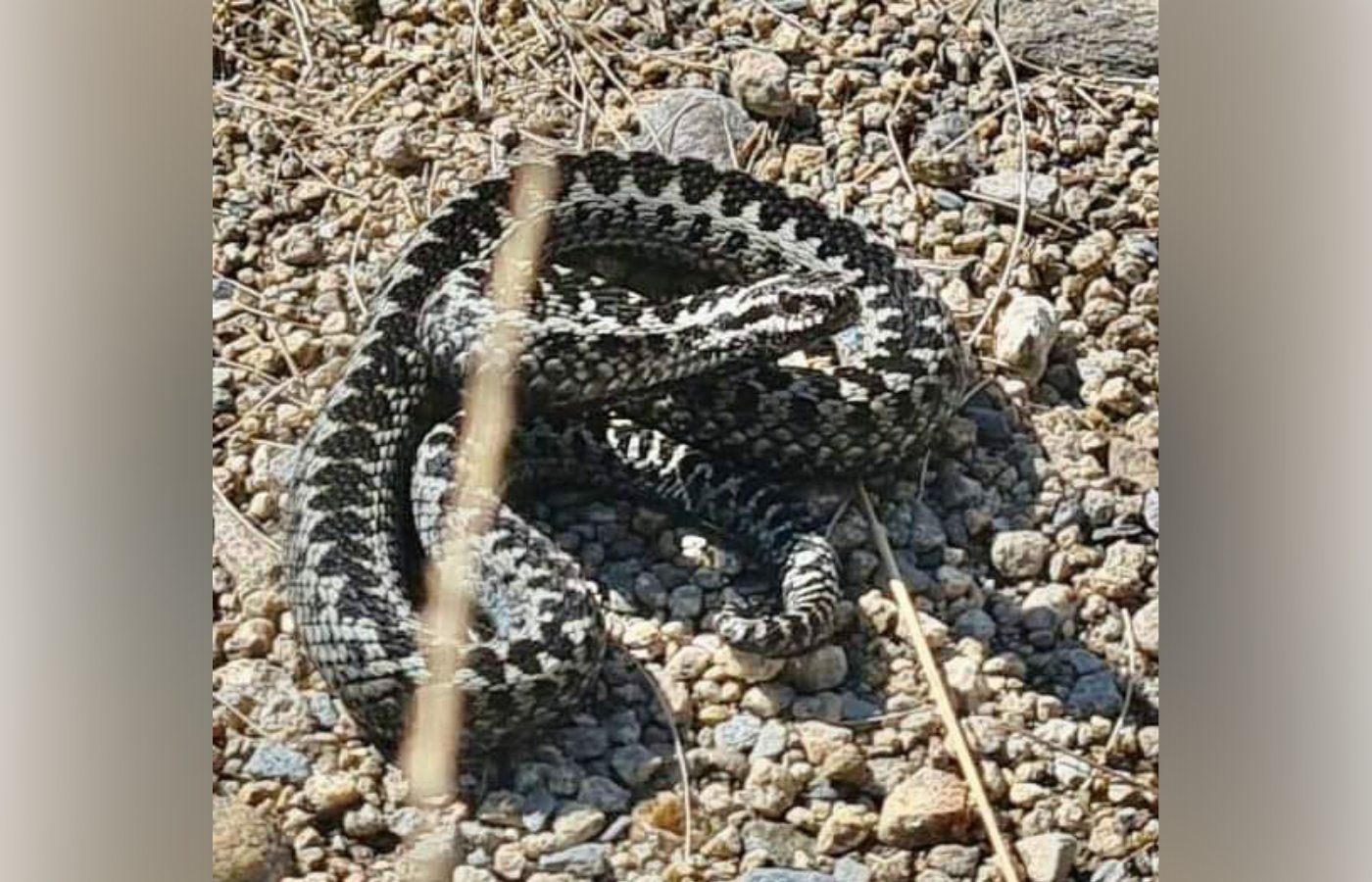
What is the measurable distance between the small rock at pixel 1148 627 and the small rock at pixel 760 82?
24.7 inches

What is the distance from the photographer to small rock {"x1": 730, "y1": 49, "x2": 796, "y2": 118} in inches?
70.3

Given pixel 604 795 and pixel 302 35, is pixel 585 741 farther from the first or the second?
pixel 302 35

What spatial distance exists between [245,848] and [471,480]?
0.42m

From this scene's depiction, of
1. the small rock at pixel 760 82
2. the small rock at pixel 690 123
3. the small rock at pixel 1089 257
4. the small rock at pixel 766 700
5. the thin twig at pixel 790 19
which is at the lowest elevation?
the small rock at pixel 766 700

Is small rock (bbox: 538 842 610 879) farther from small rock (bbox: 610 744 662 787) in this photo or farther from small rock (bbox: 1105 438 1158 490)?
small rock (bbox: 1105 438 1158 490)

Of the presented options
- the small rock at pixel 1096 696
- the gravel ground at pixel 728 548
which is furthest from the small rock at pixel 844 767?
the small rock at pixel 1096 696

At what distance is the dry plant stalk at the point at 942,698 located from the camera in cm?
174

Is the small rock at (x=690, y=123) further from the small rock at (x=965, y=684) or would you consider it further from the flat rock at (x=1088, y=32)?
the small rock at (x=965, y=684)

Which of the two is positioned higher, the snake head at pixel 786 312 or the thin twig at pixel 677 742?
the snake head at pixel 786 312
